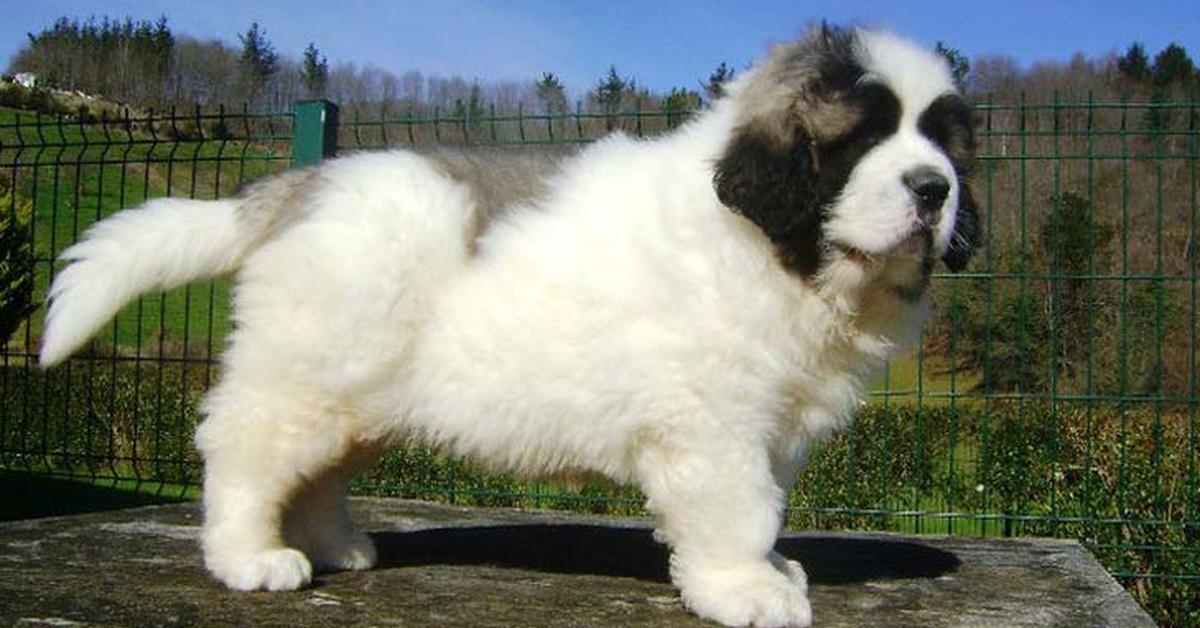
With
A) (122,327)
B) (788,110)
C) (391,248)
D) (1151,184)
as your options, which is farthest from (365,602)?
(122,327)

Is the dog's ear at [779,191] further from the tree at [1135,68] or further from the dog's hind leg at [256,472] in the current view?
the tree at [1135,68]

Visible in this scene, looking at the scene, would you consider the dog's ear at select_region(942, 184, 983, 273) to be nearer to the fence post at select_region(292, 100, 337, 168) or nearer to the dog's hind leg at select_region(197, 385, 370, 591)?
the dog's hind leg at select_region(197, 385, 370, 591)

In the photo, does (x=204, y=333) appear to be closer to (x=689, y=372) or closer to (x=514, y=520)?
(x=514, y=520)

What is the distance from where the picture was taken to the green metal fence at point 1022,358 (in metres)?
7.09

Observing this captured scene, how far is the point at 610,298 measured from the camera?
3172 millimetres

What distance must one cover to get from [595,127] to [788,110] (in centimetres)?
444

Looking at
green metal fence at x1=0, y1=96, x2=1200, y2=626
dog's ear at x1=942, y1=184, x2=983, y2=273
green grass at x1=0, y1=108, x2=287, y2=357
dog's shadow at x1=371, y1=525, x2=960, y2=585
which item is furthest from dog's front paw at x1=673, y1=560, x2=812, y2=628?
green metal fence at x1=0, y1=96, x2=1200, y2=626

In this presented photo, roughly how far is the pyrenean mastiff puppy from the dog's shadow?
69 cm

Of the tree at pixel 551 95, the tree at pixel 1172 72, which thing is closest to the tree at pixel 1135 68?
the tree at pixel 1172 72

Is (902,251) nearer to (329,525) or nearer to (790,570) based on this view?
(790,570)

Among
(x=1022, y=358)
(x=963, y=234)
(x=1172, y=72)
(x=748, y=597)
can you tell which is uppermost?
(x=1172, y=72)

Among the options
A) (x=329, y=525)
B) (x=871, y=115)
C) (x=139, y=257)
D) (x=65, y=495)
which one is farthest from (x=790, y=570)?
(x=65, y=495)

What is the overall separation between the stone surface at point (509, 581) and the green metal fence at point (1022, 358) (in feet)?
7.94

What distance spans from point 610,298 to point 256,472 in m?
1.17
